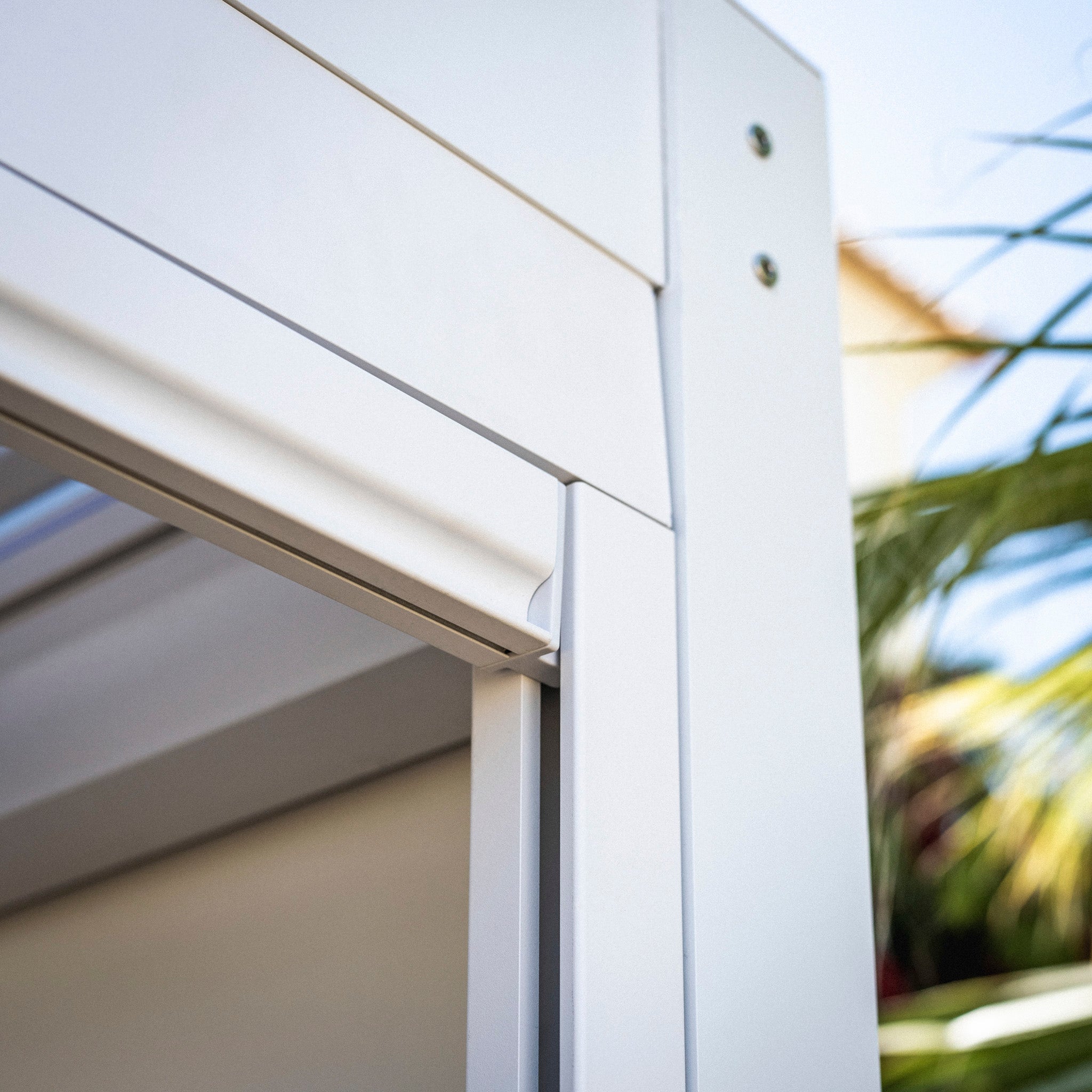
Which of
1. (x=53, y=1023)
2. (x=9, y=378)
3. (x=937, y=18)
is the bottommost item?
(x=53, y=1023)

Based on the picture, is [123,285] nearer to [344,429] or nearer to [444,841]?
[344,429]

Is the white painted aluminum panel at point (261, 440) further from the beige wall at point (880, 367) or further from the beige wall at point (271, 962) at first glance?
the beige wall at point (880, 367)

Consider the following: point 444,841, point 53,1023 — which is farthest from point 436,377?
point 53,1023

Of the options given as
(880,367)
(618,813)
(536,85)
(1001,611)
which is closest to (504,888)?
(618,813)

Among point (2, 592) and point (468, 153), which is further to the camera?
point (2, 592)

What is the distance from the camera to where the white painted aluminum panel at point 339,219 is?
263 mm

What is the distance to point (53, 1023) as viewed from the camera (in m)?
0.55

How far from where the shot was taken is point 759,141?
47 centimetres

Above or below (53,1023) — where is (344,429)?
above

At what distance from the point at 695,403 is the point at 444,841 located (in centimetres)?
17

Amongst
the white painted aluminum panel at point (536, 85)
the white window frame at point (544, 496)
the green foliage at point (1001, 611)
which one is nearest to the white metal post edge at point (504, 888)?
the white window frame at point (544, 496)

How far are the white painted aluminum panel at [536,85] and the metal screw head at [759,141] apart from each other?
0.05 m

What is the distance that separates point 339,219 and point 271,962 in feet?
0.95

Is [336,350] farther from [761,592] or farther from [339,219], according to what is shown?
[761,592]
